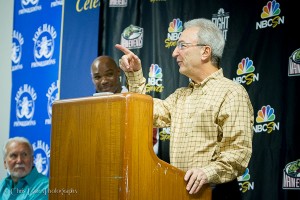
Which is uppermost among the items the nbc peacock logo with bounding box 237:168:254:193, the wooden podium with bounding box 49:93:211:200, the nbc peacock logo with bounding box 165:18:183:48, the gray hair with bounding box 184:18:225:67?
the nbc peacock logo with bounding box 165:18:183:48

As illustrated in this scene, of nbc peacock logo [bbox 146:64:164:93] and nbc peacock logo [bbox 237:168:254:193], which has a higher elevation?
nbc peacock logo [bbox 146:64:164:93]

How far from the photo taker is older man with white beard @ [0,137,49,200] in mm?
3402

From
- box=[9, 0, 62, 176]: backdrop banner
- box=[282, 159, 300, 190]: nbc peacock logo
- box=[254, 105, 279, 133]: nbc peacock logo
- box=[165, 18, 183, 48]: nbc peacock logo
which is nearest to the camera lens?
box=[282, 159, 300, 190]: nbc peacock logo

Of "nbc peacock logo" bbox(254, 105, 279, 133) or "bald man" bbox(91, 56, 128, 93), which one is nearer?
"nbc peacock logo" bbox(254, 105, 279, 133)

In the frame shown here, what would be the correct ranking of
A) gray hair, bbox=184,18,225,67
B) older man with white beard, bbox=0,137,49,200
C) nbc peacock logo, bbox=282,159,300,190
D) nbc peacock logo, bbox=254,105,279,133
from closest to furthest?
gray hair, bbox=184,18,225,67 < nbc peacock logo, bbox=282,159,300,190 < nbc peacock logo, bbox=254,105,279,133 < older man with white beard, bbox=0,137,49,200

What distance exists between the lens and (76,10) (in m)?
4.26

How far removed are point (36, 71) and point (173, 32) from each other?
5.10ft

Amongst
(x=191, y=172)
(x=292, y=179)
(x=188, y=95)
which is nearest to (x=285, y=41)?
(x=292, y=179)

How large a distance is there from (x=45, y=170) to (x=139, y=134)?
9.60 feet

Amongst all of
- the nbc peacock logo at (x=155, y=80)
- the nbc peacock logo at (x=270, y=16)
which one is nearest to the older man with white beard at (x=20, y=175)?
the nbc peacock logo at (x=155, y=80)

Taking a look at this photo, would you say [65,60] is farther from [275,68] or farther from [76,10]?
[275,68]

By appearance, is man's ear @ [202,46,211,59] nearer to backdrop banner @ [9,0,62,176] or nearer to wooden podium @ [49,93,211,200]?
wooden podium @ [49,93,211,200]

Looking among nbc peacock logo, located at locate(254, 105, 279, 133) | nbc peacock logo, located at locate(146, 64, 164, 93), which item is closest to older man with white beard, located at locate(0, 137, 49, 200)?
nbc peacock logo, located at locate(146, 64, 164, 93)

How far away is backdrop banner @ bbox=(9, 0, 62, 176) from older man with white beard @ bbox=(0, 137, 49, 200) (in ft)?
2.78
